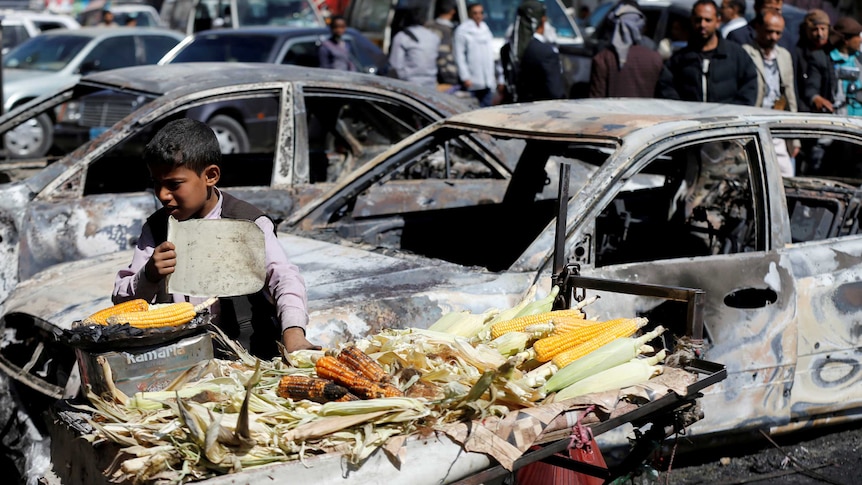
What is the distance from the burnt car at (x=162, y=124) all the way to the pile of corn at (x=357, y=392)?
2.95 metres

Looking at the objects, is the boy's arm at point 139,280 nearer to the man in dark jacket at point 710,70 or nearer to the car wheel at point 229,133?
the man in dark jacket at point 710,70

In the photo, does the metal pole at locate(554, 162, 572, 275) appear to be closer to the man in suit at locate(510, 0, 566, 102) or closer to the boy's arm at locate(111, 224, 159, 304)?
the boy's arm at locate(111, 224, 159, 304)

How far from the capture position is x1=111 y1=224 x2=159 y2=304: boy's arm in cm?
328

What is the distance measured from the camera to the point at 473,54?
12297mm

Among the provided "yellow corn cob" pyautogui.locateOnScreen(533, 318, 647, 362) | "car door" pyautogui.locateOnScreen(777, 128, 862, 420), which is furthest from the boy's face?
"car door" pyautogui.locateOnScreen(777, 128, 862, 420)

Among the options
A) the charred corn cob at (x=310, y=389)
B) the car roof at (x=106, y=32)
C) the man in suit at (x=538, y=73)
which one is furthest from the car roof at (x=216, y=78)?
the car roof at (x=106, y=32)

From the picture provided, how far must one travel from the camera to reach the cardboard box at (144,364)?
2.97 metres

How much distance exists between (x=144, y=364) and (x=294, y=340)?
50 cm

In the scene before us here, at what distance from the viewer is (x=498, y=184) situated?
648 centimetres

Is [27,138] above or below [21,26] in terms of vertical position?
below

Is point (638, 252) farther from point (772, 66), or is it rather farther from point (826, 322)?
point (772, 66)

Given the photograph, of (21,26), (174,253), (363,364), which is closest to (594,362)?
(363,364)

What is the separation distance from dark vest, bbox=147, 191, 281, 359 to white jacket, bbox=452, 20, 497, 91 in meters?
8.94

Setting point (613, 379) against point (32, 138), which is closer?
point (613, 379)
